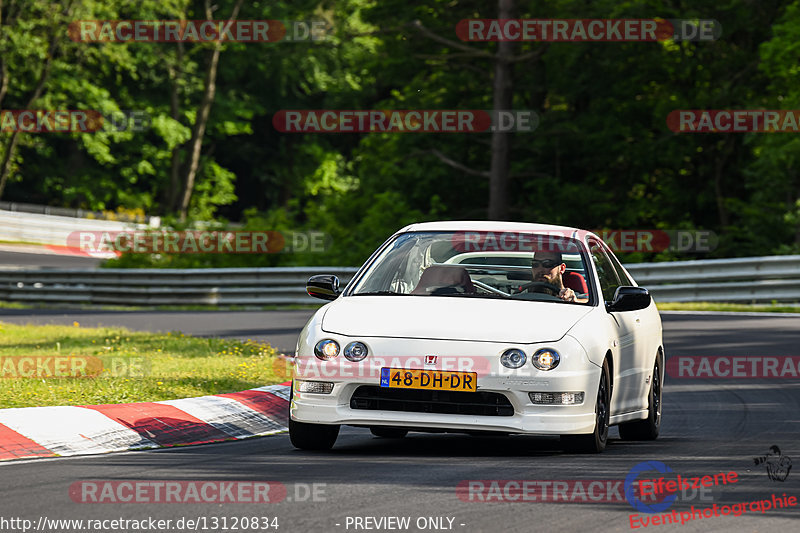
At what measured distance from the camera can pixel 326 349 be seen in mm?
8180

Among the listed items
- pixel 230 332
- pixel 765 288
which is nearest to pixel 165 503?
pixel 230 332

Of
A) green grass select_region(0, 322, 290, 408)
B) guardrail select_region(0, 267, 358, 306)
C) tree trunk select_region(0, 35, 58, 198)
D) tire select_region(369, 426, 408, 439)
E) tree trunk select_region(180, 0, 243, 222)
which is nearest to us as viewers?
tire select_region(369, 426, 408, 439)

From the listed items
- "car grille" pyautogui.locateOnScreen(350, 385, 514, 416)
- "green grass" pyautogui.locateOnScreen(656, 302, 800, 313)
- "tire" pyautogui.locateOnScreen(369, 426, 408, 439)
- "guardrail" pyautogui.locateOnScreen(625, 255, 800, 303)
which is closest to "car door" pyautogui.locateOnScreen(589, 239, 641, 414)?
"car grille" pyautogui.locateOnScreen(350, 385, 514, 416)

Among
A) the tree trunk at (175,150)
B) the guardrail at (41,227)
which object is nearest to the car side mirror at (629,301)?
the guardrail at (41,227)

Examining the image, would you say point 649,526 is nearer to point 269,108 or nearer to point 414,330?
point 414,330

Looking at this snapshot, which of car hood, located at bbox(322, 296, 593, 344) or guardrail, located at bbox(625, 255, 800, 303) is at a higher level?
car hood, located at bbox(322, 296, 593, 344)

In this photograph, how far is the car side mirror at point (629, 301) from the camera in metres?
9.02

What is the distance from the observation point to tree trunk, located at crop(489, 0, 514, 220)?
30.3 m

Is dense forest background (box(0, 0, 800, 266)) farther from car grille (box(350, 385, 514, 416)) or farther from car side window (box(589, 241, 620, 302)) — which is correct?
car grille (box(350, 385, 514, 416))

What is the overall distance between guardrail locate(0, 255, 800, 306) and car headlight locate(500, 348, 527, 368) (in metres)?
15.4

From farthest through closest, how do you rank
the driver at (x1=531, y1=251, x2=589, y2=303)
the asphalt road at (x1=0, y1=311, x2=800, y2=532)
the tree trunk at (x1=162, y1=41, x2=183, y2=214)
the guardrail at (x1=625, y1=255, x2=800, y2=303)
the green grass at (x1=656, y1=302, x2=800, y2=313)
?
1. the tree trunk at (x1=162, y1=41, x2=183, y2=214)
2. the guardrail at (x1=625, y1=255, x2=800, y2=303)
3. the green grass at (x1=656, y1=302, x2=800, y2=313)
4. the driver at (x1=531, y1=251, x2=589, y2=303)
5. the asphalt road at (x1=0, y1=311, x2=800, y2=532)

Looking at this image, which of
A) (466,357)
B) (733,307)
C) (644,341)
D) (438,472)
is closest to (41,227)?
(733,307)

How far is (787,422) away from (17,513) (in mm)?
6259

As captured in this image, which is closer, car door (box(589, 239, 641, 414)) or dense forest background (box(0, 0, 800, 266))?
car door (box(589, 239, 641, 414))
